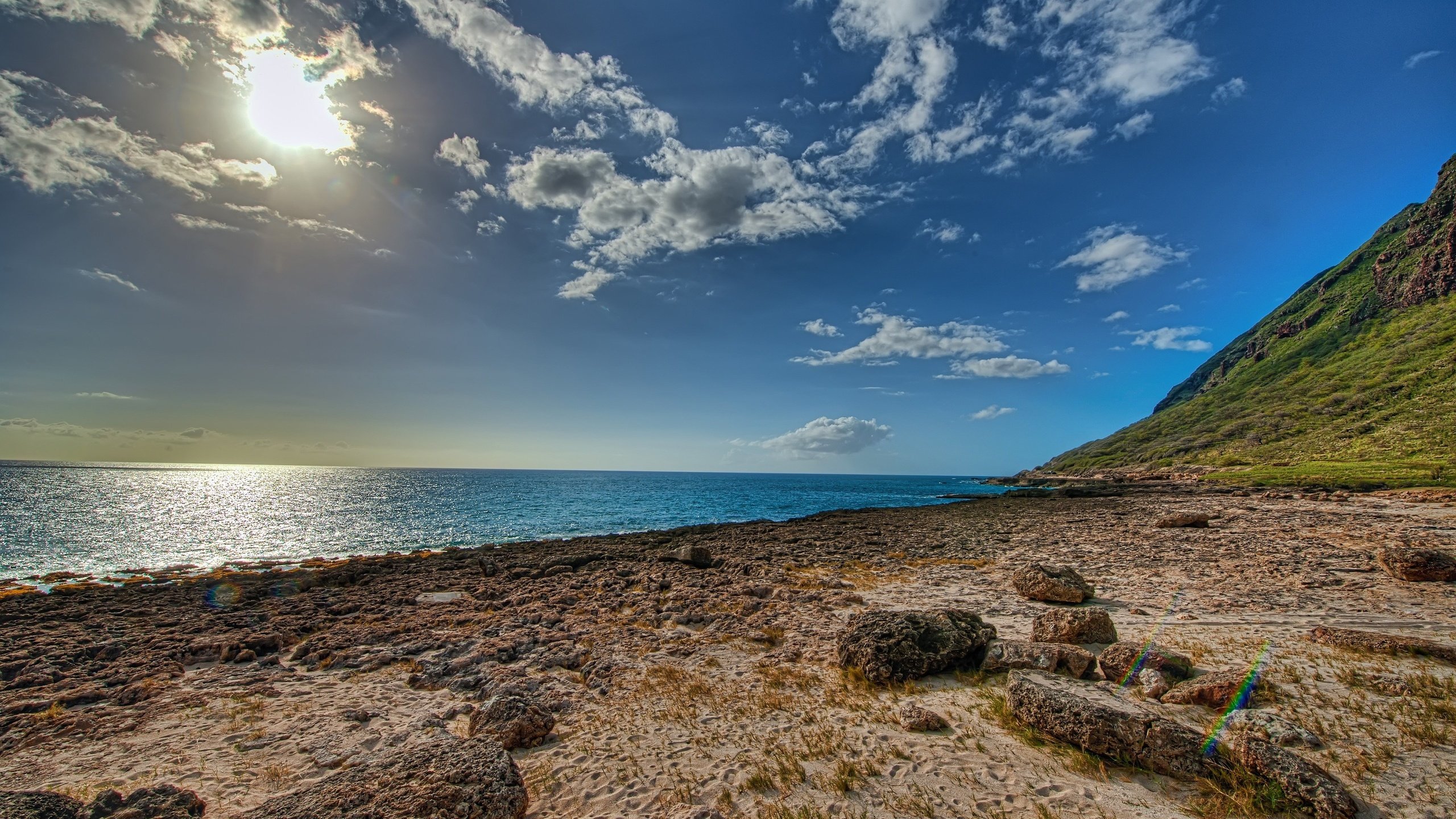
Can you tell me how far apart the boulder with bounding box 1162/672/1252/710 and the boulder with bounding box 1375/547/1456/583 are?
15.5 m

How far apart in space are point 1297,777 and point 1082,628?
6.11 metres

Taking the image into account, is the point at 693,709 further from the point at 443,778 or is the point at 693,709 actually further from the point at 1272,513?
the point at 1272,513

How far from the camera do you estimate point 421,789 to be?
21.7ft

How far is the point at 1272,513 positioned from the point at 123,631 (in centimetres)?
6479

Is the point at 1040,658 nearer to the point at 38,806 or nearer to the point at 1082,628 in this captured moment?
the point at 1082,628

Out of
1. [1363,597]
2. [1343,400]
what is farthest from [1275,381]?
[1363,597]

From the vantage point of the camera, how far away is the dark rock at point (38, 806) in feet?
20.6

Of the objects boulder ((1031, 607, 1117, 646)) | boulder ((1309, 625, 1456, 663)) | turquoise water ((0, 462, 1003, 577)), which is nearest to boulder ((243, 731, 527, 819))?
boulder ((1031, 607, 1117, 646))

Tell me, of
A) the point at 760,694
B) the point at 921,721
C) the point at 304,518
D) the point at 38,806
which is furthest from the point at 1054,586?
the point at 304,518

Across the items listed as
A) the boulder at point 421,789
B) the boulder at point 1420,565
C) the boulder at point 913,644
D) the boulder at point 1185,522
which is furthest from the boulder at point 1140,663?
A: the boulder at point 1185,522

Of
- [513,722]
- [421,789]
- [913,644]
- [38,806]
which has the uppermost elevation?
[913,644]

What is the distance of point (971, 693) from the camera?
10312 millimetres

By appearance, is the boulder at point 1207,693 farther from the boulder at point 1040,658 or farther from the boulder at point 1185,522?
the boulder at point 1185,522

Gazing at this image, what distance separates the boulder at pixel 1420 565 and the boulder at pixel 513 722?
2696 centimetres
